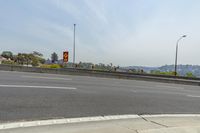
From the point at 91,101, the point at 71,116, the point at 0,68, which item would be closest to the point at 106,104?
the point at 91,101

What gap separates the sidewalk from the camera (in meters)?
5.18

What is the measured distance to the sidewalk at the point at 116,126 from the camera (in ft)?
17.0

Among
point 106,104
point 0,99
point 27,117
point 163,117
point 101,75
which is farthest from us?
point 101,75

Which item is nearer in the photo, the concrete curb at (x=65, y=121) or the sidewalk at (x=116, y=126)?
the sidewalk at (x=116, y=126)

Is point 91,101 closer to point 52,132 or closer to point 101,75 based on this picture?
point 52,132

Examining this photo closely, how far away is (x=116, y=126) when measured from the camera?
5688 mm

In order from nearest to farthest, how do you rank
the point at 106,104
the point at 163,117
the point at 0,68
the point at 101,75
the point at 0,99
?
the point at 163,117 < the point at 0,99 < the point at 106,104 < the point at 0,68 < the point at 101,75

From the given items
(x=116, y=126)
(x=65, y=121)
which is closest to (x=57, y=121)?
(x=65, y=121)

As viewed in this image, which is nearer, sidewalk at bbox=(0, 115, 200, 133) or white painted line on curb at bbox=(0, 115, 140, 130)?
sidewalk at bbox=(0, 115, 200, 133)

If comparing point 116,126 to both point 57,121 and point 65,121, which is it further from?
point 57,121

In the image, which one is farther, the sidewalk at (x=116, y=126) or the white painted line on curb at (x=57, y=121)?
the white painted line on curb at (x=57, y=121)

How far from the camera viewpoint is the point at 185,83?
72.2 ft

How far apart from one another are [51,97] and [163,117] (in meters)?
4.25

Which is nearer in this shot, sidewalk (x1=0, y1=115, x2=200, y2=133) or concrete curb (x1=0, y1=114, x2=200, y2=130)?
sidewalk (x1=0, y1=115, x2=200, y2=133)
